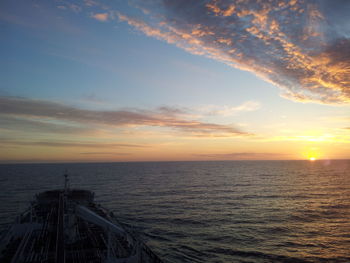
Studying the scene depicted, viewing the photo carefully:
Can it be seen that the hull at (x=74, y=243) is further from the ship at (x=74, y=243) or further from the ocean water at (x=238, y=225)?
the ocean water at (x=238, y=225)

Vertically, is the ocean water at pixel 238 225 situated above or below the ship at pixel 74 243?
below

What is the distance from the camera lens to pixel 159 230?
4344cm

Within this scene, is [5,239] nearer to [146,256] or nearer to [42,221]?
[42,221]

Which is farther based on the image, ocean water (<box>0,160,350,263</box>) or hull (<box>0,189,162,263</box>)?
ocean water (<box>0,160,350,263</box>)

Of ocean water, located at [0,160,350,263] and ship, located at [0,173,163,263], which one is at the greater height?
ship, located at [0,173,163,263]

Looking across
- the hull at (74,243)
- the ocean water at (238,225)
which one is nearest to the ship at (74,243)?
the hull at (74,243)

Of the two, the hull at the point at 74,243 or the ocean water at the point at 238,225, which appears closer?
the hull at the point at 74,243

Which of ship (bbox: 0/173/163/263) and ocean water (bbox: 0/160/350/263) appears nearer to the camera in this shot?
ship (bbox: 0/173/163/263)

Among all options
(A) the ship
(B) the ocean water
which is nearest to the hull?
(A) the ship

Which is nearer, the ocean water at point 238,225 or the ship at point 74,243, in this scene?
the ship at point 74,243

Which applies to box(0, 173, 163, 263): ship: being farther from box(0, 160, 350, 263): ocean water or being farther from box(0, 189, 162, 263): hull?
box(0, 160, 350, 263): ocean water

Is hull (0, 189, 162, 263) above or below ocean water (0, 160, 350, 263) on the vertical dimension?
above

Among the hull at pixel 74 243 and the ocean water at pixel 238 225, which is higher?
the hull at pixel 74 243

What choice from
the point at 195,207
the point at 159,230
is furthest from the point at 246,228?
the point at 195,207
